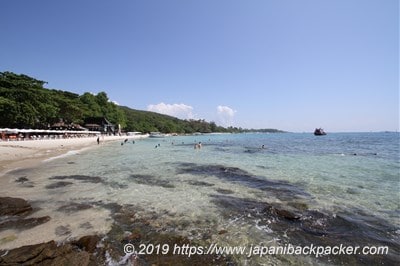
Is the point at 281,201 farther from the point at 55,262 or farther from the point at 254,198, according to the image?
the point at 55,262

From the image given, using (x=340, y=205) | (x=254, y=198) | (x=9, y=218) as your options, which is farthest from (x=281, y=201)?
(x=9, y=218)

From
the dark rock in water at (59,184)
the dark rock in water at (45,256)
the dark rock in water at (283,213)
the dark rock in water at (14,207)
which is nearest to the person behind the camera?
the dark rock in water at (45,256)

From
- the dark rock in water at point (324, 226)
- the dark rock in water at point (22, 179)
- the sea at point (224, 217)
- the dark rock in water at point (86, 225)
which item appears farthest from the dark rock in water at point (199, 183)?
the dark rock in water at point (22, 179)

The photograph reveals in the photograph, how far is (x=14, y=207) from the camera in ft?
26.8

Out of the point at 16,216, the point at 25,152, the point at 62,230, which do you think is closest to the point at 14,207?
the point at 16,216

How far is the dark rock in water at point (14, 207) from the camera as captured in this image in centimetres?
786

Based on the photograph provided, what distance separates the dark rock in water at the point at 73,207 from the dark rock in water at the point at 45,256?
296cm

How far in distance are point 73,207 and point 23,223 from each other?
173cm

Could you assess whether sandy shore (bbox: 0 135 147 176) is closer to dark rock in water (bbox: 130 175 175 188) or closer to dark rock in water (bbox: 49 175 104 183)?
dark rock in water (bbox: 49 175 104 183)

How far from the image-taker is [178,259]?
5402 millimetres

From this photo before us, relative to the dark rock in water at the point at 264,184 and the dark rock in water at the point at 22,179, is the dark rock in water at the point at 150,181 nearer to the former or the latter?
the dark rock in water at the point at 264,184

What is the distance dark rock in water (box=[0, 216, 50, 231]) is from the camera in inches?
268

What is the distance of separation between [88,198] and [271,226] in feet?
23.9

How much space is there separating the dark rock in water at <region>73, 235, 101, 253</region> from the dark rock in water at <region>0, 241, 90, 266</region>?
207 millimetres
